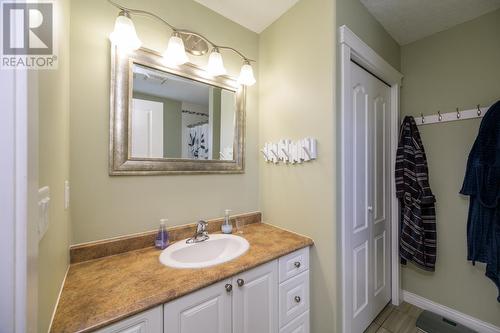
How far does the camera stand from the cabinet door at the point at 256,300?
0.98 m

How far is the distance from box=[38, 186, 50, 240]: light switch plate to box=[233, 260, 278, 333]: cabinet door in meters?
0.74

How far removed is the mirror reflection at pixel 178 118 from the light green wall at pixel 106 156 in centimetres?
15

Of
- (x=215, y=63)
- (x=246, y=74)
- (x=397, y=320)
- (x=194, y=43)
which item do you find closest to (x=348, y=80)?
(x=246, y=74)

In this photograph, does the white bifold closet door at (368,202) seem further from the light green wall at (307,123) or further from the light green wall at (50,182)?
the light green wall at (50,182)

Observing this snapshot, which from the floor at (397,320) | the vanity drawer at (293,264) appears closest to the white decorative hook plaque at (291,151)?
the vanity drawer at (293,264)

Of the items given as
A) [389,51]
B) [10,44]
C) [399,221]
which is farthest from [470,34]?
[10,44]

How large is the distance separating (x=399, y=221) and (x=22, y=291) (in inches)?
91.5

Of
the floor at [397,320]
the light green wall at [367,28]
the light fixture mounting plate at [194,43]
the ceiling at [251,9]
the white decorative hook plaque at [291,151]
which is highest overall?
the ceiling at [251,9]

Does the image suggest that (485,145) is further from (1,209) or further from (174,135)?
(1,209)

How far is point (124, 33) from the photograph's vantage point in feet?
3.36

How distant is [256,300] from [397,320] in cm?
145

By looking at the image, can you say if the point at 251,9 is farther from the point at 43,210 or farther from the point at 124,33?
the point at 43,210

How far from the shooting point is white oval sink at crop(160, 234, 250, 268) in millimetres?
1111

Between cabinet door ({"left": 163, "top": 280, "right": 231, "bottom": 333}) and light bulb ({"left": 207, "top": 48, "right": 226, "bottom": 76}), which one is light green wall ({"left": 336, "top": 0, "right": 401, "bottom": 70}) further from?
cabinet door ({"left": 163, "top": 280, "right": 231, "bottom": 333})
